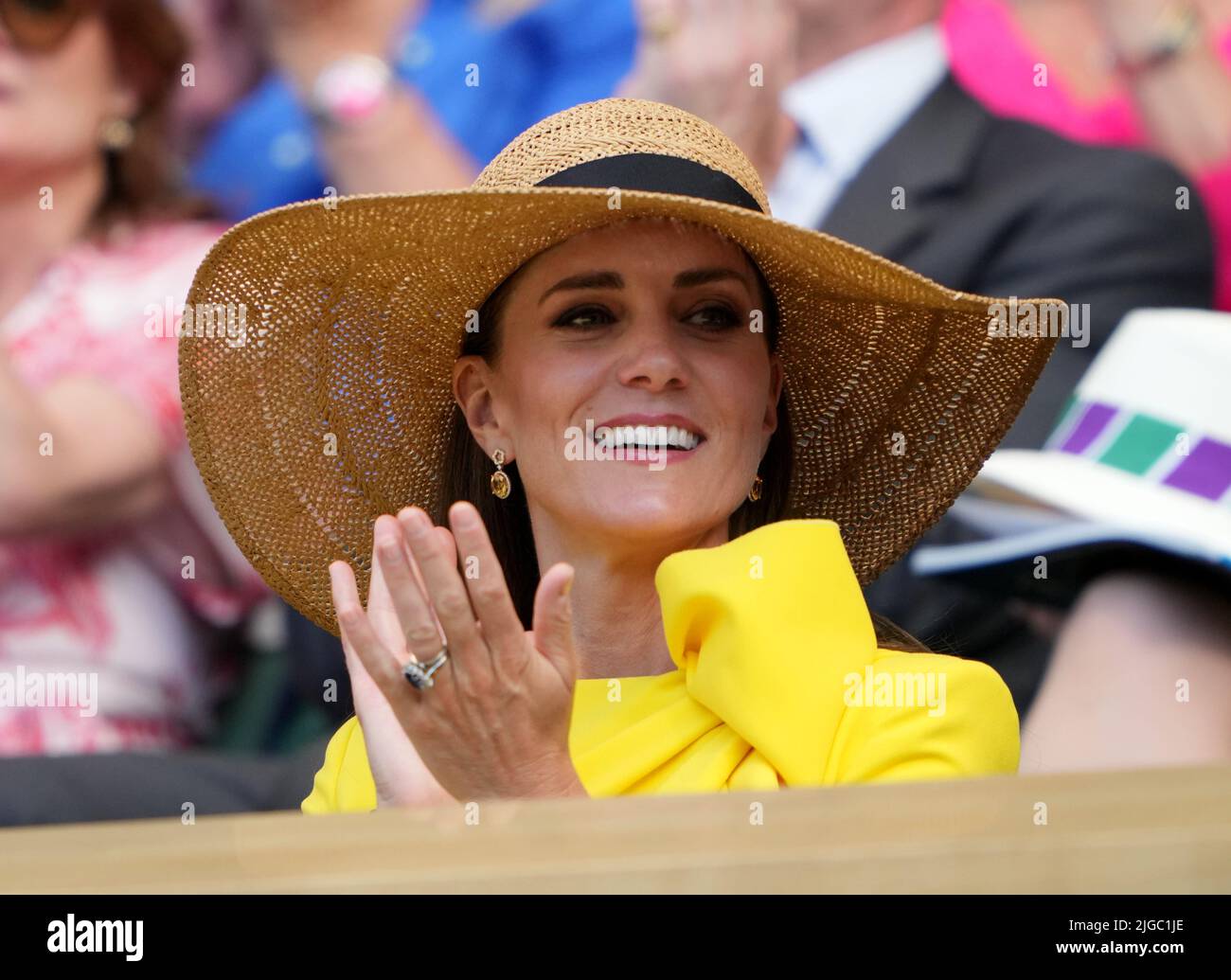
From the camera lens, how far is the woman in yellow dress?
1.53 metres

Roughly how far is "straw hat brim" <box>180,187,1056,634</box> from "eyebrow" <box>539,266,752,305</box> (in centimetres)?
5

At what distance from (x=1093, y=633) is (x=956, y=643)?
0.20 m

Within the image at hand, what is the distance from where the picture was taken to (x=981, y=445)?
2.12 metres

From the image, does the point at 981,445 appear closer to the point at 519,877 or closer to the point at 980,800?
the point at 980,800

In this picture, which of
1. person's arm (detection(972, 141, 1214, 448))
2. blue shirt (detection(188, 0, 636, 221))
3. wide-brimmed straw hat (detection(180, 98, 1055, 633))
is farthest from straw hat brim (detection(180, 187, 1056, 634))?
blue shirt (detection(188, 0, 636, 221))

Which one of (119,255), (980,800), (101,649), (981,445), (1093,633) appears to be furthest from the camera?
(119,255)

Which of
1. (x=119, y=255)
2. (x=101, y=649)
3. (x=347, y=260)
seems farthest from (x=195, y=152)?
(x=347, y=260)

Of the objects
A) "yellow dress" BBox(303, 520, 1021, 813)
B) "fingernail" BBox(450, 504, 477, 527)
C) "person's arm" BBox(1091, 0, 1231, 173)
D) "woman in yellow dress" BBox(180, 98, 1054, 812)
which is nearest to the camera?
"fingernail" BBox(450, 504, 477, 527)

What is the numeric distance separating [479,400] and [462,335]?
0.27ft

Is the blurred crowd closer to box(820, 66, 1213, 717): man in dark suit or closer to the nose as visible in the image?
box(820, 66, 1213, 717): man in dark suit

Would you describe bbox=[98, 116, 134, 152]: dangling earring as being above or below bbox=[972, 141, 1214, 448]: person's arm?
above

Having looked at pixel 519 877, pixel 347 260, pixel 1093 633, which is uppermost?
pixel 347 260

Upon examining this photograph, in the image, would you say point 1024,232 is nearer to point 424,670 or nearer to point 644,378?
point 644,378

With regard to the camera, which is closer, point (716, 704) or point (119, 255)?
point (716, 704)
